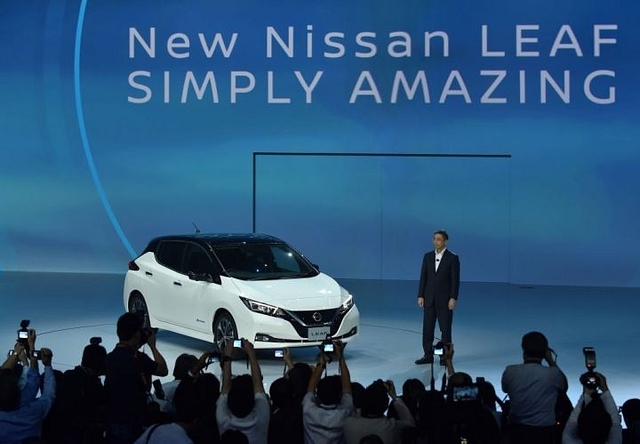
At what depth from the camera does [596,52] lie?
830 inches

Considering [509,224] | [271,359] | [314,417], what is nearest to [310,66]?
[509,224]

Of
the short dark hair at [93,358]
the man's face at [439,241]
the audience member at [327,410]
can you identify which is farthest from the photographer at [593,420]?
the man's face at [439,241]

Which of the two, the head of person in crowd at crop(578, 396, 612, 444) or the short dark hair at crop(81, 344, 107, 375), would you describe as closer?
the head of person in crowd at crop(578, 396, 612, 444)

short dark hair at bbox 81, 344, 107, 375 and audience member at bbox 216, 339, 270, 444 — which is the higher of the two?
short dark hair at bbox 81, 344, 107, 375

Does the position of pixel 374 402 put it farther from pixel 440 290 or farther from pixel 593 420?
pixel 440 290

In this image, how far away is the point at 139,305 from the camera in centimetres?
1492

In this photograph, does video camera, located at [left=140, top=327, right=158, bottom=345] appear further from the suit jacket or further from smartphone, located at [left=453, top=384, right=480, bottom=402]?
the suit jacket

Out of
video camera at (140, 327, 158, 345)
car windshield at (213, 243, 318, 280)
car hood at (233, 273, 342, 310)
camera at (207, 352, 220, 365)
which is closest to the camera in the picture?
video camera at (140, 327, 158, 345)

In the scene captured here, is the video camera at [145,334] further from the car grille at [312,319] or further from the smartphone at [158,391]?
the car grille at [312,319]

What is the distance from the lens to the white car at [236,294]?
508 inches

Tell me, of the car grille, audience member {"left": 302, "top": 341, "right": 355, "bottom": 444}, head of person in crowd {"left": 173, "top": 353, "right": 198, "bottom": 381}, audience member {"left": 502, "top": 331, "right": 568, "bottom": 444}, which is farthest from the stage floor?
audience member {"left": 302, "top": 341, "right": 355, "bottom": 444}

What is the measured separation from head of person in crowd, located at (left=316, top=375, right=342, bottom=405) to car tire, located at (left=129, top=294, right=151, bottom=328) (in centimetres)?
764

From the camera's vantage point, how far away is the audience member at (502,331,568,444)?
7.77 meters

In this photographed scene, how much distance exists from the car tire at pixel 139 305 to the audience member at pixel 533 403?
25.3 feet
